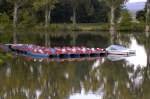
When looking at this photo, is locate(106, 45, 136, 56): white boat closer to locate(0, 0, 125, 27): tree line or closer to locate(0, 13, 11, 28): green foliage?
locate(0, 0, 125, 27): tree line

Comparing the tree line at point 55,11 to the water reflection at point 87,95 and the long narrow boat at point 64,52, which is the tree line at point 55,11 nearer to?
the long narrow boat at point 64,52

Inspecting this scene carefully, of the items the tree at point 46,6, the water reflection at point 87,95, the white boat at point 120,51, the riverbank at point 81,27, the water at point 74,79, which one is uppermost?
the tree at point 46,6

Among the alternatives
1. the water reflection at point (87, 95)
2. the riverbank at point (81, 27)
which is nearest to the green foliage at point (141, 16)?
the riverbank at point (81, 27)

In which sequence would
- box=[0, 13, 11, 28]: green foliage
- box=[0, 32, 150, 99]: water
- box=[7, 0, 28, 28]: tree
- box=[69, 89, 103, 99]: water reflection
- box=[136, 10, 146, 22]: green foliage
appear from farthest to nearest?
1. box=[136, 10, 146, 22]: green foliage
2. box=[0, 13, 11, 28]: green foliage
3. box=[7, 0, 28, 28]: tree
4. box=[0, 32, 150, 99]: water
5. box=[69, 89, 103, 99]: water reflection

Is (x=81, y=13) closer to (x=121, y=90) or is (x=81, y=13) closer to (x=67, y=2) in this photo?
(x=67, y=2)

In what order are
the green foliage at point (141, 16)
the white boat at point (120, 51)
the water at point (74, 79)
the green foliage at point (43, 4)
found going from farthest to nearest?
the green foliage at point (141, 16), the green foliage at point (43, 4), the white boat at point (120, 51), the water at point (74, 79)

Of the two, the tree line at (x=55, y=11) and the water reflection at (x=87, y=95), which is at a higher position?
the tree line at (x=55, y=11)

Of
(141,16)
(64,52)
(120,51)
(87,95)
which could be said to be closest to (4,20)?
(141,16)

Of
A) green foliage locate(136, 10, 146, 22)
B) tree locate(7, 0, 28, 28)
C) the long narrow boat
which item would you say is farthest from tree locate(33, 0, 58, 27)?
the long narrow boat

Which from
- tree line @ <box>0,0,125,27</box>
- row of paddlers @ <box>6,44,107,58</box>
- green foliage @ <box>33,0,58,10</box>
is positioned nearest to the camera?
row of paddlers @ <box>6,44,107,58</box>

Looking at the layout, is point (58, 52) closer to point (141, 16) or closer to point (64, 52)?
point (64, 52)

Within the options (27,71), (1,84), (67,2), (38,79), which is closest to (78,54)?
(27,71)

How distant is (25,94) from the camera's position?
2073 cm

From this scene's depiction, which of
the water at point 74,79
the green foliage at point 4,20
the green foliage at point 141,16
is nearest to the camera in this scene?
the water at point 74,79
